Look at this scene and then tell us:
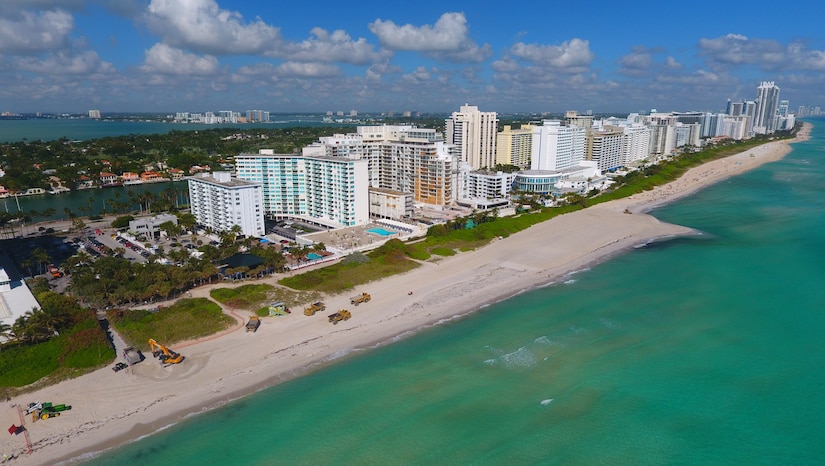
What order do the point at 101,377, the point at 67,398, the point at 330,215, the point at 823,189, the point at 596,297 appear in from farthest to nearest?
1. the point at 823,189
2. the point at 330,215
3. the point at 596,297
4. the point at 101,377
5. the point at 67,398

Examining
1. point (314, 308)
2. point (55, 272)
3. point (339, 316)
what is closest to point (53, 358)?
point (314, 308)

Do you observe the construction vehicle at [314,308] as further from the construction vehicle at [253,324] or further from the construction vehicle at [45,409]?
the construction vehicle at [45,409]

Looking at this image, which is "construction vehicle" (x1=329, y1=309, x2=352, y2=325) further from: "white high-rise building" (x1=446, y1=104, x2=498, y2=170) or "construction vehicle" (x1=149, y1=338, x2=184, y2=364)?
"white high-rise building" (x1=446, y1=104, x2=498, y2=170)

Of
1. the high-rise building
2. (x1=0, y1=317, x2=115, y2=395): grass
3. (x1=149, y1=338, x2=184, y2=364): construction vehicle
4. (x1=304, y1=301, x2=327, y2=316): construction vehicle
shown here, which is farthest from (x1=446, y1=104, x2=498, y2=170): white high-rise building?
(x1=0, y1=317, x2=115, y2=395): grass

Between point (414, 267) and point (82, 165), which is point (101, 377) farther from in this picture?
point (82, 165)

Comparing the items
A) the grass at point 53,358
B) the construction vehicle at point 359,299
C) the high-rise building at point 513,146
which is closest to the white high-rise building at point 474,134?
the high-rise building at point 513,146

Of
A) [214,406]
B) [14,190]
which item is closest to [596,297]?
[214,406]
